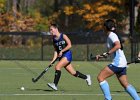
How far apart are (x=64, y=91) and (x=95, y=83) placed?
9.50ft

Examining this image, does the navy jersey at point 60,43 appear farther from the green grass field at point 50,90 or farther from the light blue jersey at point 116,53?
the light blue jersey at point 116,53

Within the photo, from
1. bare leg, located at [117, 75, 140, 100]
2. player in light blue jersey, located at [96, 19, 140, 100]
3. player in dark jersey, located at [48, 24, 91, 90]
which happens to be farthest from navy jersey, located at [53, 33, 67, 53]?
bare leg, located at [117, 75, 140, 100]

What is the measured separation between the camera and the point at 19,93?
15.1 meters

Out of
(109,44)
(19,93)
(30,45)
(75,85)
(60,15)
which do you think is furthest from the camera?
(60,15)

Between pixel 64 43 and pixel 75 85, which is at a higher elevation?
pixel 64 43

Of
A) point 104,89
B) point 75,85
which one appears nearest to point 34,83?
point 75,85

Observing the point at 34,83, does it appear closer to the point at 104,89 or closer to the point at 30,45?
the point at 104,89

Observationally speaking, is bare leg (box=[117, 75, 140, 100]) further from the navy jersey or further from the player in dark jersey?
the navy jersey

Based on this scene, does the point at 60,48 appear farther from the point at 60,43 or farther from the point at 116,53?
the point at 116,53

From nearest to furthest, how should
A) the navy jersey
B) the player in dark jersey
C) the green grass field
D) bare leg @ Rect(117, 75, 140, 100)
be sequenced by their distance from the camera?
bare leg @ Rect(117, 75, 140, 100), the green grass field, the player in dark jersey, the navy jersey

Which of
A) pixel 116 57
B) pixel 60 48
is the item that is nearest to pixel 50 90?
pixel 60 48

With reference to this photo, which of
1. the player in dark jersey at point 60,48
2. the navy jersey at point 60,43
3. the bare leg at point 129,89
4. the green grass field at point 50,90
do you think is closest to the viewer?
the bare leg at point 129,89

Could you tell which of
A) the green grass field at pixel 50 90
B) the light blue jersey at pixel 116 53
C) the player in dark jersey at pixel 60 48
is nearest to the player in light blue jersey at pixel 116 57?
the light blue jersey at pixel 116 53

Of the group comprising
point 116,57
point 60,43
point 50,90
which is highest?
point 116,57
